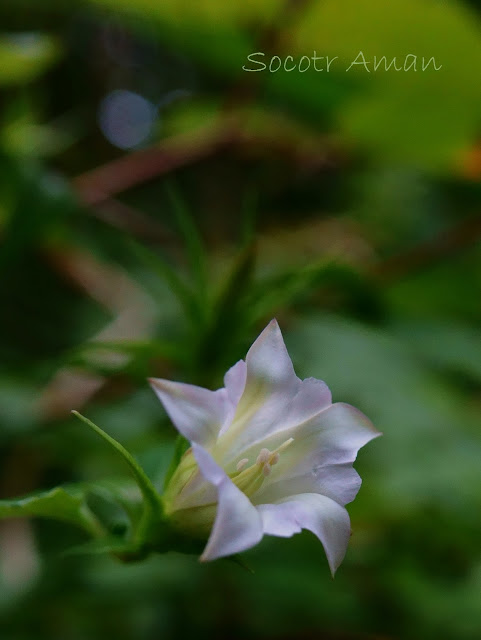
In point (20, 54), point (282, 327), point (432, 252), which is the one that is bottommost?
point (282, 327)

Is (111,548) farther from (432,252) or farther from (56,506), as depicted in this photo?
(432,252)

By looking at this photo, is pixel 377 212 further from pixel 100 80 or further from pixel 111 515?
pixel 111 515

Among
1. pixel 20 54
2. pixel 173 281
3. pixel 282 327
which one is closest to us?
pixel 173 281

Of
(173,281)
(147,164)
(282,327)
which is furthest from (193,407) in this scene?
(147,164)

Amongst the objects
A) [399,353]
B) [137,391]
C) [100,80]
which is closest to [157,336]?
[137,391]

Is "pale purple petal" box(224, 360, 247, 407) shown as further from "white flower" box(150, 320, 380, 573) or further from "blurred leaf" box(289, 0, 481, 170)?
"blurred leaf" box(289, 0, 481, 170)

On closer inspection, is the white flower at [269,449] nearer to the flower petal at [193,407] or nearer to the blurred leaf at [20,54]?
the flower petal at [193,407]
